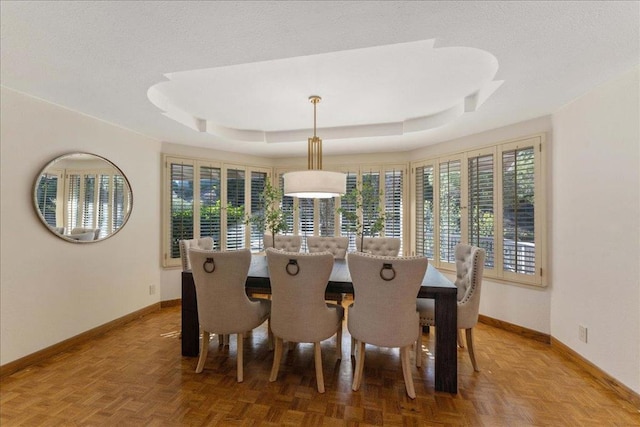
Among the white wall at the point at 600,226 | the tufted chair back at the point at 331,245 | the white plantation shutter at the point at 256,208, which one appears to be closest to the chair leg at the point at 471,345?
the white wall at the point at 600,226

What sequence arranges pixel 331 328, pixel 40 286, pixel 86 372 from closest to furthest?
pixel 331 328
pixel 86 372
pixel 40 286

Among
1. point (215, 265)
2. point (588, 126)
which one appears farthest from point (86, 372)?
point (588, 126)

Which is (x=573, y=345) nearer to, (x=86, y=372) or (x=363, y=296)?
(x=363, y=296)

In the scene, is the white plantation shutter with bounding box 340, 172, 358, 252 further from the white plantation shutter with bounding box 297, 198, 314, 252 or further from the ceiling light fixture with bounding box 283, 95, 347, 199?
the ceiling light fixture with bounding box 283, 95, 347, 199

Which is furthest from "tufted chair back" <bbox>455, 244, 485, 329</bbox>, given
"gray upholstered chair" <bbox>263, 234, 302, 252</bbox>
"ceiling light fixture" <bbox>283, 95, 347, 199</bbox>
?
"gray upholstered chair" <bbox>263, 234, 302, 252</bbox>

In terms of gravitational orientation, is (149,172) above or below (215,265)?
above

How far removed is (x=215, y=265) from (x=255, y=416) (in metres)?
1.07

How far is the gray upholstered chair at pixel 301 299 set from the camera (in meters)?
2.15

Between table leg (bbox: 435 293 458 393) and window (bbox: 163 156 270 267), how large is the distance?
3379 mm

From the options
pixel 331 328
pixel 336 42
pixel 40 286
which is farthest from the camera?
pixel 40 286

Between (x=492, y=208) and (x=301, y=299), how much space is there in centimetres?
265

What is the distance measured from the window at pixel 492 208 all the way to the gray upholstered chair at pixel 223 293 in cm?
283

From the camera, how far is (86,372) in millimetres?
2449

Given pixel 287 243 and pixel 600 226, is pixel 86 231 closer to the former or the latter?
pixel 287 243
